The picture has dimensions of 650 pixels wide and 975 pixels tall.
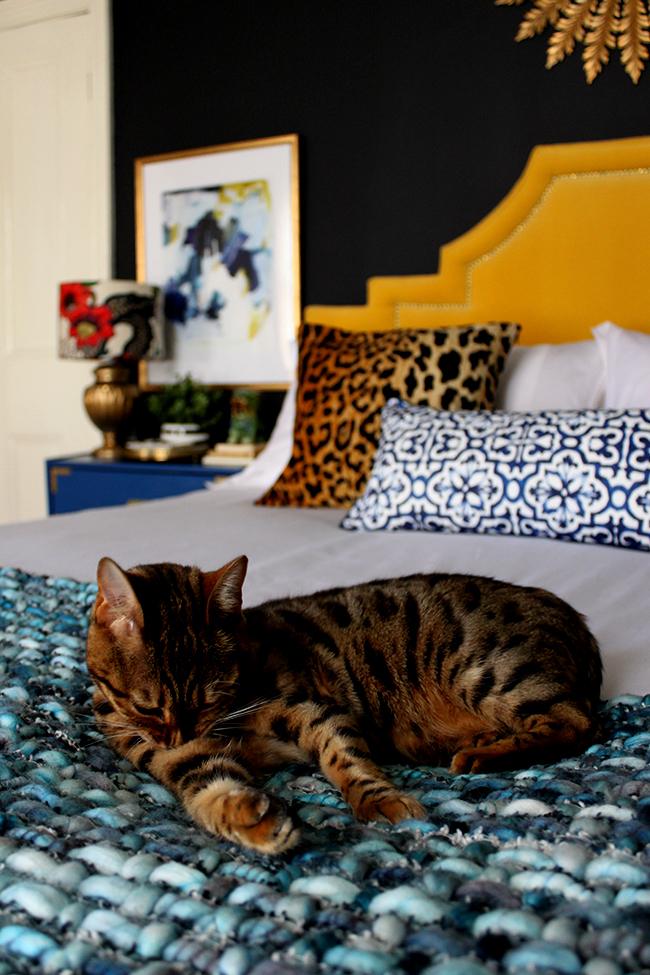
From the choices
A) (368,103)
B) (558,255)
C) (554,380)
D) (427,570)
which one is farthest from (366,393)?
(368,103)

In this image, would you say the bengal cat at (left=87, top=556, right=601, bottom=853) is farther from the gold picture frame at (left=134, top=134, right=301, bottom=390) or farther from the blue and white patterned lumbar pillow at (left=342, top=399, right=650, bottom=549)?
the gold picture frame at (left=134, top=134, right=301, bottom=390)

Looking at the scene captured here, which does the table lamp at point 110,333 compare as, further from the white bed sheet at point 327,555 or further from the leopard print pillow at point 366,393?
the white bed sheet at point 327,555

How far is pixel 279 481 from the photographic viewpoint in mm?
2342

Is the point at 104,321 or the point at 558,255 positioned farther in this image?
the point at 104,321

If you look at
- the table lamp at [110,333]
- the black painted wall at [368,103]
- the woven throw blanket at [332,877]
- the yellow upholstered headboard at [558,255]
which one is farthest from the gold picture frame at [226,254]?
the woven throw blanket at [332,877]

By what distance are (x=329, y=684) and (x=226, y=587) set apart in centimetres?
20

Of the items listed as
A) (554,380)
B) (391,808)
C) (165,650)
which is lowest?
(391,808)

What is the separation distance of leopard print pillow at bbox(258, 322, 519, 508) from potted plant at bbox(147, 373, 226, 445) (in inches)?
47.9

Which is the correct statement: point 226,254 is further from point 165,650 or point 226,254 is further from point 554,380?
point 165,650

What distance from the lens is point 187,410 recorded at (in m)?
3.55

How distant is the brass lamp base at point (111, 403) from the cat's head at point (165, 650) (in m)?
2.66

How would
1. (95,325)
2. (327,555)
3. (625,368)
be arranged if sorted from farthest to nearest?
(95,325), (625,368), (327,555)

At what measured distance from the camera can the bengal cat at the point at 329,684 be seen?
832mm

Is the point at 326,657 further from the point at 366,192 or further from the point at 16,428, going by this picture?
the point at 16,428
